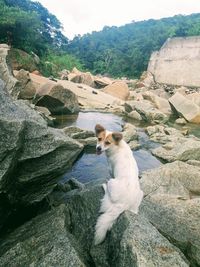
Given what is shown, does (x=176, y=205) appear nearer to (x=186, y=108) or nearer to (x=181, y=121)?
(x=181, y=121)

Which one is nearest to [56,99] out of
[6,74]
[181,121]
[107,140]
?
[6,74]

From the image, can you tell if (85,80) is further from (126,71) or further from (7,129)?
(126,71)

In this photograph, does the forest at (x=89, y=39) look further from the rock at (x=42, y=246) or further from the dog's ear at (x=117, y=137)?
the rock at (x=42, y=246)

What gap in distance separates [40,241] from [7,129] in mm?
1457

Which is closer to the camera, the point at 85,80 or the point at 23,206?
the point at 23,206

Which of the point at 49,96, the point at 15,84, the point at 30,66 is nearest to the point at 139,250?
the point at 15,84

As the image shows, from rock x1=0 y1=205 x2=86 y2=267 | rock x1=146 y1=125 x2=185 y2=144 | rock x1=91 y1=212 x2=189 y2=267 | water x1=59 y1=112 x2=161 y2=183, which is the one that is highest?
rock x1=91 y1=212 x2=189 y2=267

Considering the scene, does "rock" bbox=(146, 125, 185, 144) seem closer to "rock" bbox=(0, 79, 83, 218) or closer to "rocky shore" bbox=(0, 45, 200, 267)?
"rocky shore" bbox=(0, 45, 200, 267)

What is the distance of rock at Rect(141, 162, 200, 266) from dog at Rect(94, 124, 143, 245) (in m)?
0.85

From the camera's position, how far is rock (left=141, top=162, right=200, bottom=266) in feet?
15.9

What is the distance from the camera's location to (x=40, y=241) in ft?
13.3

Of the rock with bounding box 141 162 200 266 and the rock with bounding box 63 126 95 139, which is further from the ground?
the rock with bounding box 141 162 200 266

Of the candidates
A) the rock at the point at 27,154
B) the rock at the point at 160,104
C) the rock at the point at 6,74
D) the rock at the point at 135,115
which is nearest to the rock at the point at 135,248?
the rock at the point at 27,154

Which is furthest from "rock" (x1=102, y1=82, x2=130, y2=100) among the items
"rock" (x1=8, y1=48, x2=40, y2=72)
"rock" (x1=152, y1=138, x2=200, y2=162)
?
"rock" (x1=152, y1=138, x2=200, y2=162)
